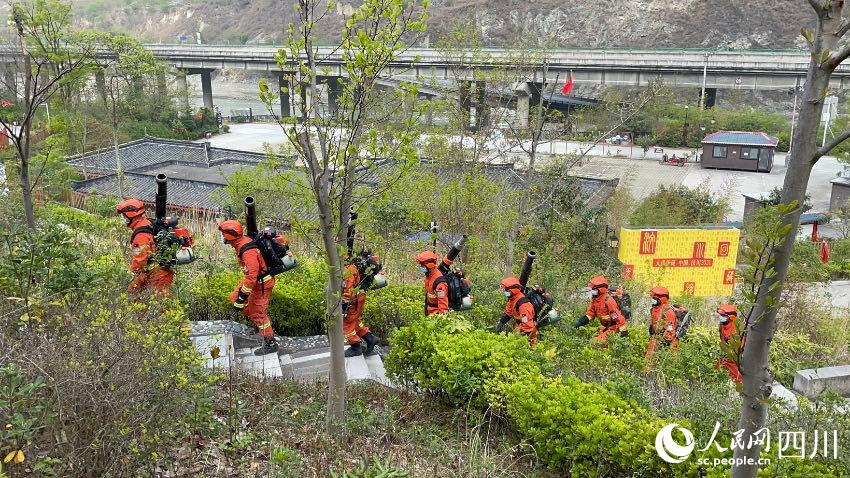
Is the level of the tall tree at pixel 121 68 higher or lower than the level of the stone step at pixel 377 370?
higher

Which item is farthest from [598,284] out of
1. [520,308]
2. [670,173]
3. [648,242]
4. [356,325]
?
[670,173]

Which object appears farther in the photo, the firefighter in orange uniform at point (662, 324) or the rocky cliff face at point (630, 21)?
the rocky cliff face at point (630, 21)

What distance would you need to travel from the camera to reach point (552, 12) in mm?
68688

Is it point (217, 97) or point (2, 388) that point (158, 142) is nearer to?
point (2, 388)

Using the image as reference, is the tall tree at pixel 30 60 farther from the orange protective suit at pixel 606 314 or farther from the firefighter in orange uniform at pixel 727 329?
the firefighter in orange uniform at pixel 727 329

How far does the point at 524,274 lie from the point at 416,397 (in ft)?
6.89

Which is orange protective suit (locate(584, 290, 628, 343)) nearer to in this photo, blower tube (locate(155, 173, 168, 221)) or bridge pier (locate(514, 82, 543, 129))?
bridge pier (locate(514, 82, 543, 129))

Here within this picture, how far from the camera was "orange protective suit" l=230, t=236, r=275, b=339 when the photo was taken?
7305mm

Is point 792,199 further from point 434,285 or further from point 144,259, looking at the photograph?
point 144,259

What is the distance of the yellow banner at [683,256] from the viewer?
49.4 feet

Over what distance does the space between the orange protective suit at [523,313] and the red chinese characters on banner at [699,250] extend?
8.87 metres

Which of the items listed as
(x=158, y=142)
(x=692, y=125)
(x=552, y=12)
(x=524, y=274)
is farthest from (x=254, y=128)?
(x=524, y=274)

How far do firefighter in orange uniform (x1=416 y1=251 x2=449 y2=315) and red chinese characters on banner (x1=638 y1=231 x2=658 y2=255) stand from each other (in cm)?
882

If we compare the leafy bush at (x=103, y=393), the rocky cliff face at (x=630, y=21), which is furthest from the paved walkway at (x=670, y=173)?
the leafy bush at (x=103, y=393)
